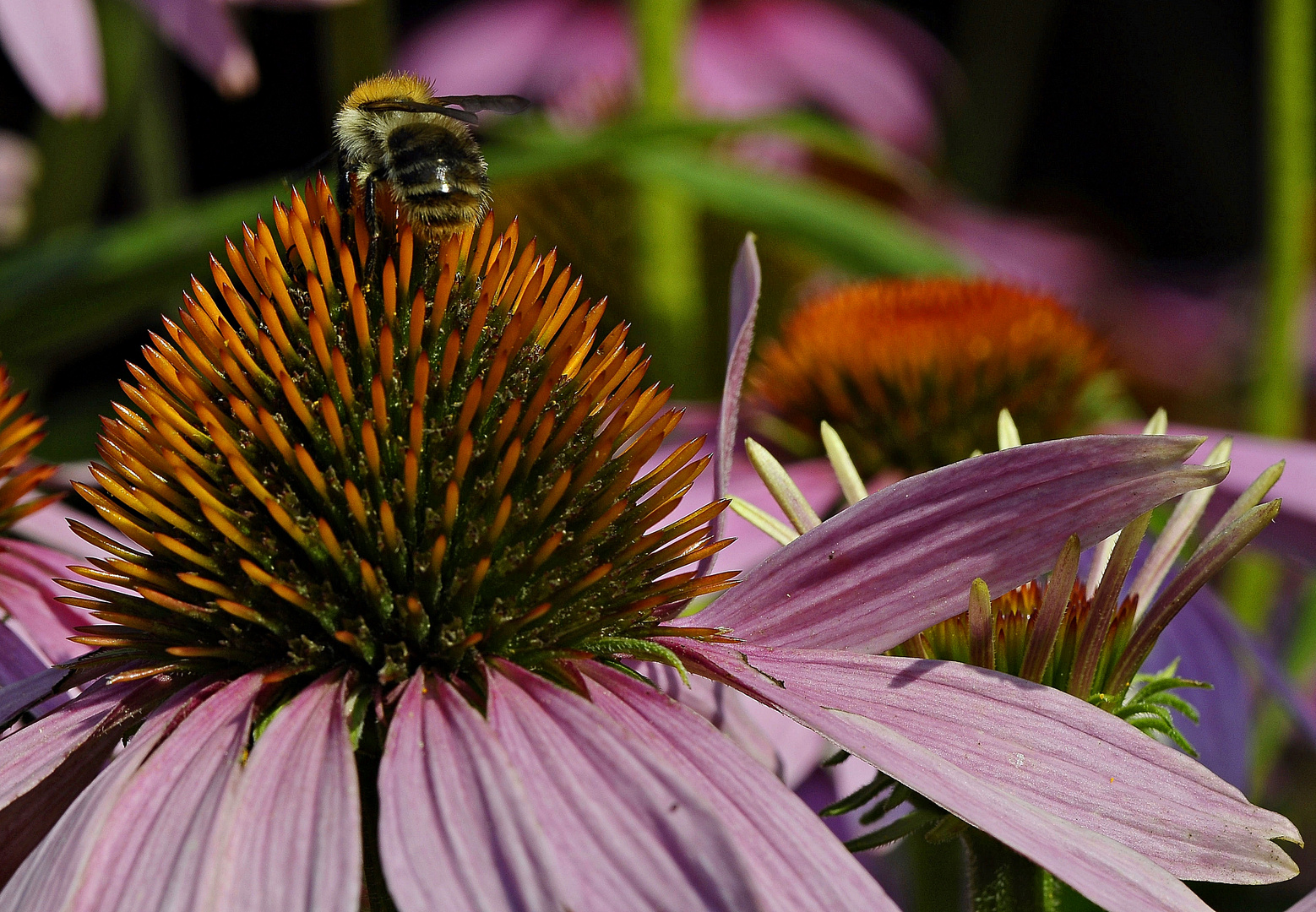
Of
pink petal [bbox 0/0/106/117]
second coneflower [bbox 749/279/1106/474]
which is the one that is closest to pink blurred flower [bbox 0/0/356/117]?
pink petal [bbox 0/0/106/117]

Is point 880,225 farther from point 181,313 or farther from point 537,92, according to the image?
point 537,92

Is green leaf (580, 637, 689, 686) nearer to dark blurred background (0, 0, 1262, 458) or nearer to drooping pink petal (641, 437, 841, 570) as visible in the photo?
drooping pink petal (641, 437, 841, 570)

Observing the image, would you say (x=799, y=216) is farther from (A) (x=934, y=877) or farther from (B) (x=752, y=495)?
(A) (x=934, y=877)

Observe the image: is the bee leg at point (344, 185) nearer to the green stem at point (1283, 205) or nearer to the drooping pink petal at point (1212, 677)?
the drooping pink petal at point (1212, 677)

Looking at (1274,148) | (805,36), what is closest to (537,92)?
(805,36)

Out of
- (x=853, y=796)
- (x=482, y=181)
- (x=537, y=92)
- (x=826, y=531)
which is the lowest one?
(x=853, y=796)

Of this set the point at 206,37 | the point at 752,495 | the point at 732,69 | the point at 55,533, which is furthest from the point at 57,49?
the point at 732,69

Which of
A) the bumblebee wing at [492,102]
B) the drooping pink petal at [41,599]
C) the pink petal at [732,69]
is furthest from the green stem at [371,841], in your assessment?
A: the pink petal at [732,69]
